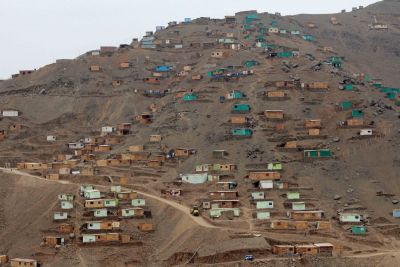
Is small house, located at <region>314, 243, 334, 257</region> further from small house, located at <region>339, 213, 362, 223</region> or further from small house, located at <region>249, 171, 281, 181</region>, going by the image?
small house, located at <region>249, 171, 281, 181</region>

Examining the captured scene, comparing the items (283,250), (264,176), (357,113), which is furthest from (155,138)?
(283,250)

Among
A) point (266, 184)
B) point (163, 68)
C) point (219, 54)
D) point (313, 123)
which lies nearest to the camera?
point (266, 184)

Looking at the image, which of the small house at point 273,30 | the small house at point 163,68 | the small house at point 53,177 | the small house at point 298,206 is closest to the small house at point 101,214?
the small house at point 53,177

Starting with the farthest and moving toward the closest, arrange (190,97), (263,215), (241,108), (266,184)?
(190,97) < (241,108) < (266,184) < (263,215)

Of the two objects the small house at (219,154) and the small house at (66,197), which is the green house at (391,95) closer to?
the small house at (219,154)

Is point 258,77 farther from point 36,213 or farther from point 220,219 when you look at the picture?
point 36,213

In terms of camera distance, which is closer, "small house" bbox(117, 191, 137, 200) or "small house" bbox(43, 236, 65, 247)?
"small house" bbox(43, 236, 65, 247)

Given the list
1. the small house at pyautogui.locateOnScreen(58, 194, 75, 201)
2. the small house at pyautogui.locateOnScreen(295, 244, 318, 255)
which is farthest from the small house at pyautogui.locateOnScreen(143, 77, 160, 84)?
the small house at pyautogui.locateOnScreen(295, 244, 318, 255)

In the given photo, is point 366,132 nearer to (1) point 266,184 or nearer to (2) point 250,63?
(1) point 266,184
